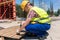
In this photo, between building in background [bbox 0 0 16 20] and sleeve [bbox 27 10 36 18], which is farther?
building in background [bbox 0 0 16 20]

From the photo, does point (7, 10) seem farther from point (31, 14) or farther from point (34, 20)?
point (31, 14)

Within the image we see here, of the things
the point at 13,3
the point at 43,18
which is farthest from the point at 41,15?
the point at 13,3

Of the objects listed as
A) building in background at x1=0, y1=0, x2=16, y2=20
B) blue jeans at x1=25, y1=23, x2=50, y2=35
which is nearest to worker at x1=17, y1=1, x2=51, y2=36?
blue jeans at x1=25, y1=23, x2=50, y2=35

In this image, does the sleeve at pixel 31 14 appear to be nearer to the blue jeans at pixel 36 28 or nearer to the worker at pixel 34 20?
the worker at pixel 34 20

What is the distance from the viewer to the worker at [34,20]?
4.60m

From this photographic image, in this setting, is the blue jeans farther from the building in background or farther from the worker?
the building in background

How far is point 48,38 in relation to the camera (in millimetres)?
5004

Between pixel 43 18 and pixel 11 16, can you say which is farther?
pixel 11 16

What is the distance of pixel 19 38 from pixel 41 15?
707 millimetres

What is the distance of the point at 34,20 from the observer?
4.73 metres

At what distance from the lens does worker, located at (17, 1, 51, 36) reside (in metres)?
4.60

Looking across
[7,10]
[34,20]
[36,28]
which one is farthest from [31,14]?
[7,10]

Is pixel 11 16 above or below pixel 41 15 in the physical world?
below

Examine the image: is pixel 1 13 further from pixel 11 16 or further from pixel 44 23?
pixel 44 23
